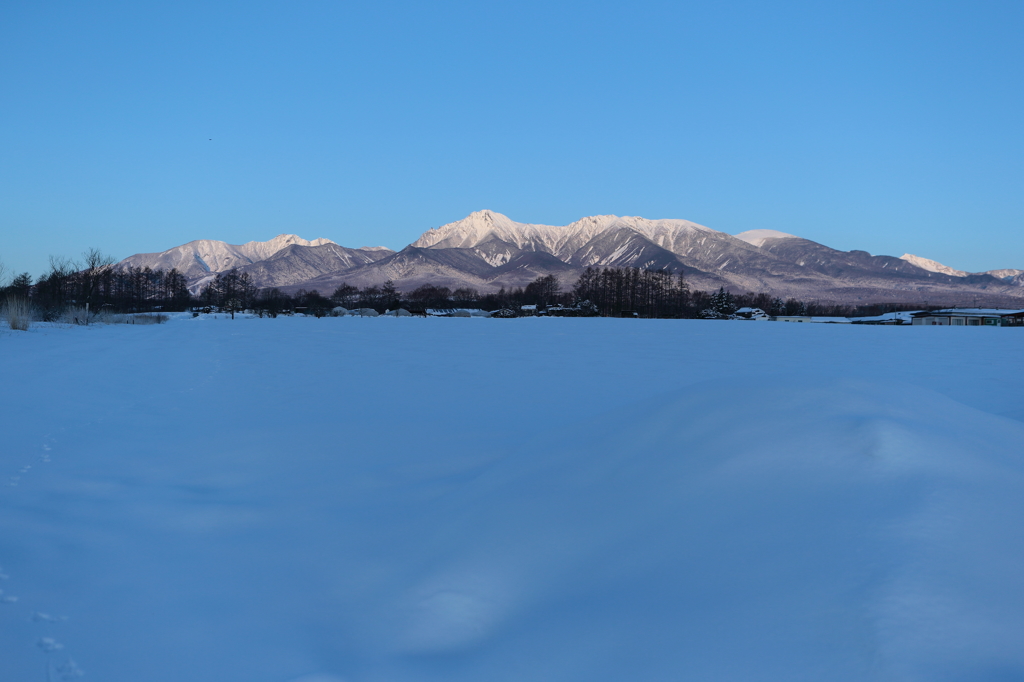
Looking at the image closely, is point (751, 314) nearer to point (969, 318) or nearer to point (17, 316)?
point (969, 318)

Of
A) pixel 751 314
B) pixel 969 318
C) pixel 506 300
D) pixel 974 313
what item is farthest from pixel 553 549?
pixel 506 300

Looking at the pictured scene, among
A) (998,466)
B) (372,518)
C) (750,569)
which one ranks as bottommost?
(372,518)

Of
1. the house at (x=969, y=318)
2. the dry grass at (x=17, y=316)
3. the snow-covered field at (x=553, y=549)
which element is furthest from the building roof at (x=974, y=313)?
the dry grass at (x=17, y=316)

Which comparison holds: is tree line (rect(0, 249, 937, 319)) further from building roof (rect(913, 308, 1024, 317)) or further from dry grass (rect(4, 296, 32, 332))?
dry grass (rect(4, 296, 32, 332))

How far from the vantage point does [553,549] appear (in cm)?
311

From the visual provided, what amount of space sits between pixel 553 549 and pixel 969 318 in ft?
320

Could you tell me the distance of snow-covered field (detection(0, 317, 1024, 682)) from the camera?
7.07ft

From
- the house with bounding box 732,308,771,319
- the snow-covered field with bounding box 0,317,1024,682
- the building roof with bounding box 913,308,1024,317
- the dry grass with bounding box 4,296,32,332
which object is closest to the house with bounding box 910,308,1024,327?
the building roof with bounding box 913,308,1024,317

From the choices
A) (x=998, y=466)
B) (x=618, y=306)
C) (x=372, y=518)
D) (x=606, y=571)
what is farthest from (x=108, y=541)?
(x=618, y=306)

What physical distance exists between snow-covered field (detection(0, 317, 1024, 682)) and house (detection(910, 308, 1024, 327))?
86.9m

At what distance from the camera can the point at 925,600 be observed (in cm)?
205

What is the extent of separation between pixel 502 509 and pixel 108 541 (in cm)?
243

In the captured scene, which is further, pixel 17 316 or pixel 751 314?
pixel 751 314

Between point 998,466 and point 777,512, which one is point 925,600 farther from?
point 998,466
